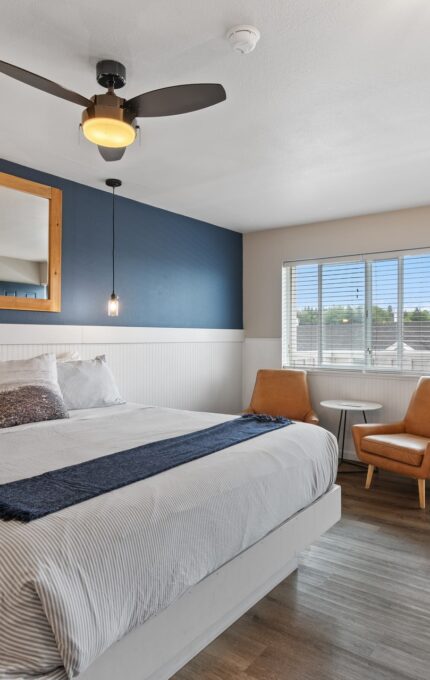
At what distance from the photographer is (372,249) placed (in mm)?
4797

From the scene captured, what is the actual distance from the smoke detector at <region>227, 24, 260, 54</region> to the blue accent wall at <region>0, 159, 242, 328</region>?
1.78 m

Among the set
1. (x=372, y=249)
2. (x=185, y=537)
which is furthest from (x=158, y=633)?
(x=372, y=249)

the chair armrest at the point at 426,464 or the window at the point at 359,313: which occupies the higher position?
the window at the point at 359,313

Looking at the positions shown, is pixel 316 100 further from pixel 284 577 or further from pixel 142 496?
pixel 284 577

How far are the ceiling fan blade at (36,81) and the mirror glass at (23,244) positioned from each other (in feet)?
5.33

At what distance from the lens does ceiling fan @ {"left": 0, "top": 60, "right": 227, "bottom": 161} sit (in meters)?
1.93

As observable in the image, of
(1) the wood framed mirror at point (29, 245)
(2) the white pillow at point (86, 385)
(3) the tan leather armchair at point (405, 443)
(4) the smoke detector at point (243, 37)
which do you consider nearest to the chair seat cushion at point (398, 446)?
(3) the tan leather armchair at point (405, 443)

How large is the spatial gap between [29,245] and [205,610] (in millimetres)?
2766

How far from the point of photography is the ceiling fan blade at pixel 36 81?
1.77 meters

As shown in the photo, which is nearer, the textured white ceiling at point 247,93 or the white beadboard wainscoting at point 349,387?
the textured white ceiling at point 247,93

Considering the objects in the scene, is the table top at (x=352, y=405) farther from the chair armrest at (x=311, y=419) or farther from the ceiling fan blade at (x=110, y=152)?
the ceiling fan blade at (x=110, y=152)

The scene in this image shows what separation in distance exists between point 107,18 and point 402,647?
281 cm

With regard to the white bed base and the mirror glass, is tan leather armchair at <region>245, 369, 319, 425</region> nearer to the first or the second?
the white bed base

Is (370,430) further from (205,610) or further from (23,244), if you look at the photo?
(23,244)
